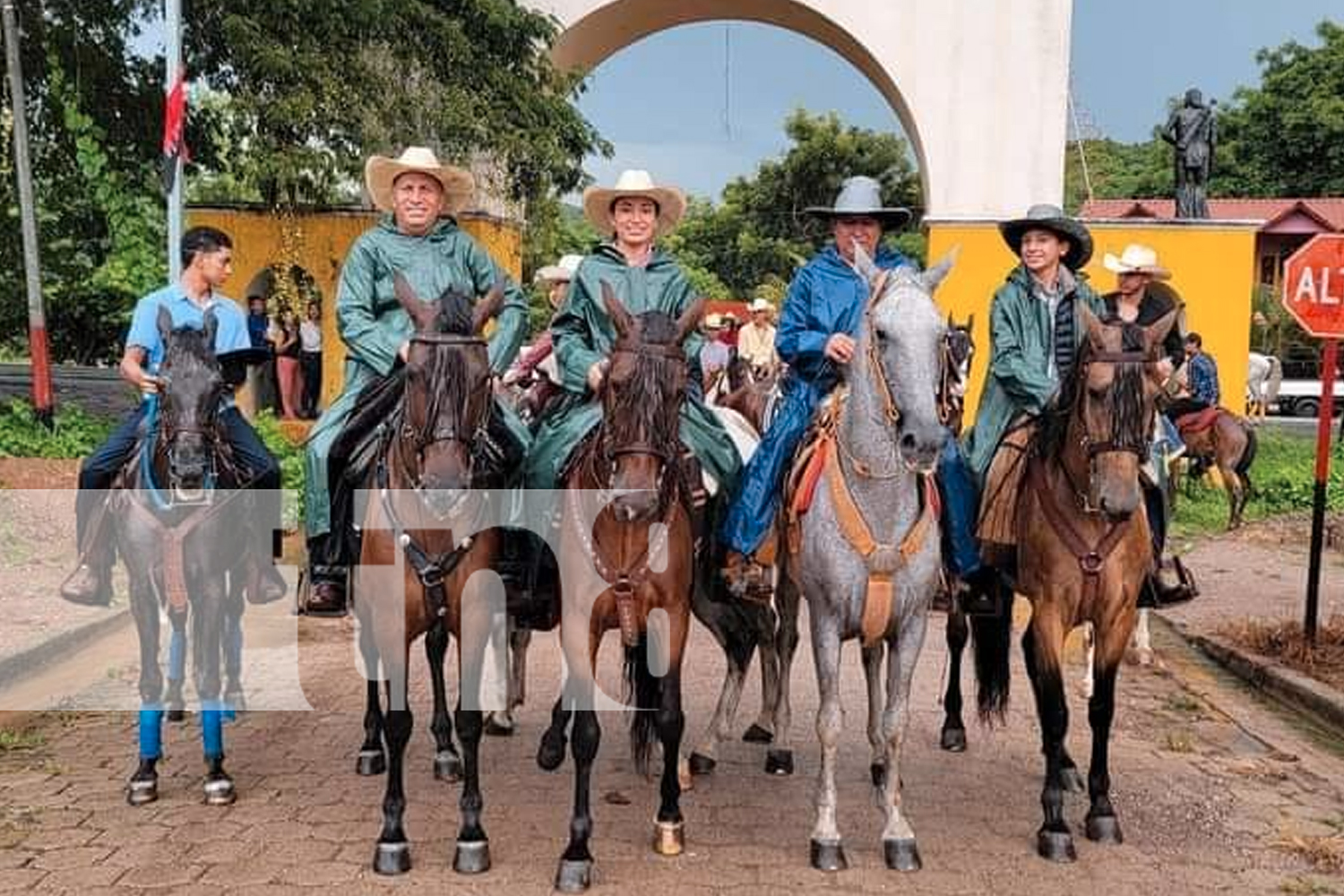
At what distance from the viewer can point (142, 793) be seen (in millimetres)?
5645

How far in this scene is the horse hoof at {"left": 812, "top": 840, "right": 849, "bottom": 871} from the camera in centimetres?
500

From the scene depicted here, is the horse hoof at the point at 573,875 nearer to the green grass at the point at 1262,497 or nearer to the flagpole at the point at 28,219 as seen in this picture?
the flagpole at the point at 28,219

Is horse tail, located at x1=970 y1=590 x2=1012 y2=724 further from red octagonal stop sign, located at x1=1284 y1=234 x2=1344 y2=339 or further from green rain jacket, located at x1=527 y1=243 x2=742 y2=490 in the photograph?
red octagonal stop sign, located at x1=1284 y1=234 x2=1344 y2=339

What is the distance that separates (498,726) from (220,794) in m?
1.60

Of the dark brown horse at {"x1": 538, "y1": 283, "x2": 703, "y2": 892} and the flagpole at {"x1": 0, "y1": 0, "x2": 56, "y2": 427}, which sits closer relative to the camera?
the dark brown horse at {"x1": 538, "y1": 283, "x2": 703, "y2": 892}

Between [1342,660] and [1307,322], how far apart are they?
7.37 ft

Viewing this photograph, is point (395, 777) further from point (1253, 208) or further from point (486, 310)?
point (1253, 208)

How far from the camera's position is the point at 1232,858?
5.19 metres

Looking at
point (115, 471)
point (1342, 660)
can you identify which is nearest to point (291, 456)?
point (115, 471)

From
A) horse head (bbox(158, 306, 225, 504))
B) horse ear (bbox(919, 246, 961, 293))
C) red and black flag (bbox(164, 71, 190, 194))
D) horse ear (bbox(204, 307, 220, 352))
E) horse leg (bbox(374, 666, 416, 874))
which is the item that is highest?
red and black flag (bbox(164, 71, 190, 194))

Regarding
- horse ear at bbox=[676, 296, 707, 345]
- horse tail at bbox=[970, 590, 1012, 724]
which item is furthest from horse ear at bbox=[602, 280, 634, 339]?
horse tail at bbox=[970, 590, 1012, 724]

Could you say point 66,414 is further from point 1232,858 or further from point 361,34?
point 1232,858

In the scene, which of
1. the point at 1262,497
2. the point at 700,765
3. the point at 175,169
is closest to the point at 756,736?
the point at 700,765

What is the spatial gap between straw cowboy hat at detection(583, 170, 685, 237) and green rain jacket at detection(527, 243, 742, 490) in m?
0.23
